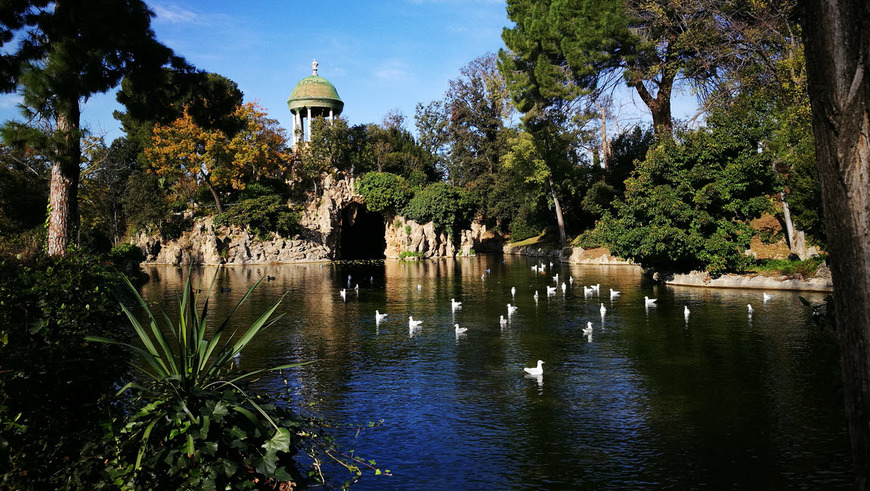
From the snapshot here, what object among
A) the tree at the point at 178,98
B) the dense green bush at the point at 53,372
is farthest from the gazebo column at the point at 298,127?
the dense green bush at the point at 53,372

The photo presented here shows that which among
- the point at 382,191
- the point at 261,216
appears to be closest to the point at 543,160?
the point at 382,191

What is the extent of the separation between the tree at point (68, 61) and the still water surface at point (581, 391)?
5427 mm

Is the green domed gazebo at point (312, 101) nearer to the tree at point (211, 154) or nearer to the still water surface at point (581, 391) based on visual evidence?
the tree at point (211, 154)

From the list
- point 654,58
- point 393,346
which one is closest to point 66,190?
point 393,346

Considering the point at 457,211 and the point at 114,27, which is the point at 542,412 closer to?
the point at 114,27

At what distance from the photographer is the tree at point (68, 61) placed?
409 inches

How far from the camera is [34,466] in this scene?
4457 mm

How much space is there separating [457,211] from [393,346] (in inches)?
1515

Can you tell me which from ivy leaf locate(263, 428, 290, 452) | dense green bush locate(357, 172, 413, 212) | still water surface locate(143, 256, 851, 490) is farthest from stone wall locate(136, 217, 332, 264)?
→ ivy leaf locate(263, 428, 290, 452)

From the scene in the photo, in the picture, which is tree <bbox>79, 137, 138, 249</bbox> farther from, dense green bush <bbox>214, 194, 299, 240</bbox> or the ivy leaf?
the ivy leaf

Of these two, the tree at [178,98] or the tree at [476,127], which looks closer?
the tree at [178,98]

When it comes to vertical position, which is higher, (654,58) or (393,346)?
(654,58)

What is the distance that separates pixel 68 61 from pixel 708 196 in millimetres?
22804

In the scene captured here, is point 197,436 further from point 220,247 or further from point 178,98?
point 220,247
